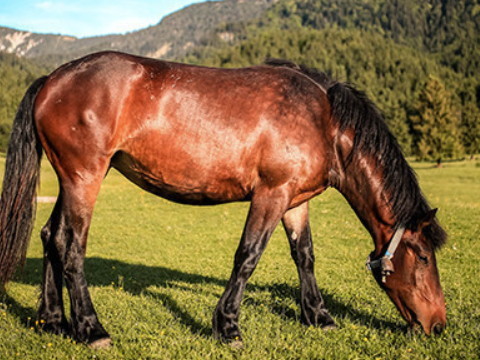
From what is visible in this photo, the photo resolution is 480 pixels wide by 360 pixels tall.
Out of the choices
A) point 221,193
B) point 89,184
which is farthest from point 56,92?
point 221,193

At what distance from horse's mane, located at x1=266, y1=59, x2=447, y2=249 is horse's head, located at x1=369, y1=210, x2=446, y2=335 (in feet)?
0.34

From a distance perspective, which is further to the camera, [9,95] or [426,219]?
[9,95]

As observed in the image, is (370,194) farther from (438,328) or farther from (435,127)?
(435,127)

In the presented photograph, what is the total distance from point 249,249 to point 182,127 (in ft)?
4.29

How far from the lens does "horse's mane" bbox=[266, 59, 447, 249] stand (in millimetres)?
4332

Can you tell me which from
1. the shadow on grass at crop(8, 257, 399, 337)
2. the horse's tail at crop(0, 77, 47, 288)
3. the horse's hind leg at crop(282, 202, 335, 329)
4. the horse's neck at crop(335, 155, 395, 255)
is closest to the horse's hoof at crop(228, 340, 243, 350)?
the shadow on grass at crop(8, 257, 399, 337)

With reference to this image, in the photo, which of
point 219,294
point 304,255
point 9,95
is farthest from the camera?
point 9,95

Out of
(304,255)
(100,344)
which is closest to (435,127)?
(304,255)

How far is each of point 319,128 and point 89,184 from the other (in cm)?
225

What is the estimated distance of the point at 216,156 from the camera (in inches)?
162

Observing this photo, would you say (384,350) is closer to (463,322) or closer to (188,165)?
(463,322)

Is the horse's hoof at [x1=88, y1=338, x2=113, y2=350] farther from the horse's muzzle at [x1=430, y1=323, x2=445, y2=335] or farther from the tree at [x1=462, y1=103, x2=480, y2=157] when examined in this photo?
the tree at [x1=462, y1=103, x2=480, y2=157]

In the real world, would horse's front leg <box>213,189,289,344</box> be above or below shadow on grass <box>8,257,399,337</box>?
above

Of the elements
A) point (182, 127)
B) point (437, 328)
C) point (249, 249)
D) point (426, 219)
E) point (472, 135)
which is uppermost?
point (182, 127)
